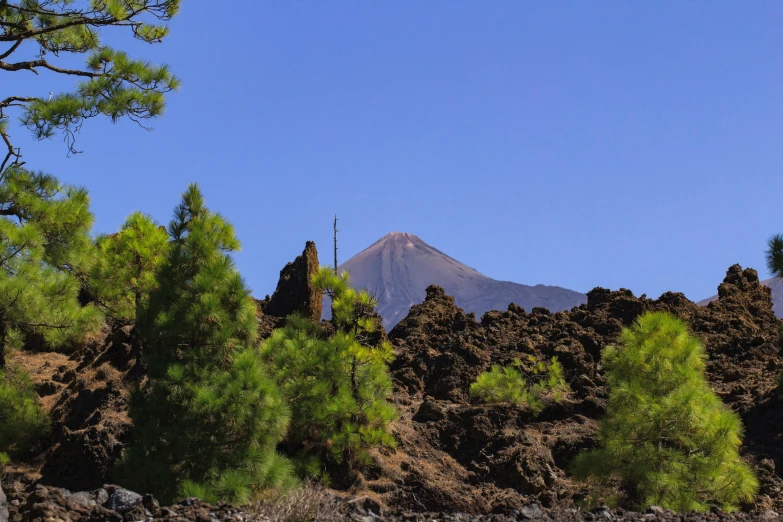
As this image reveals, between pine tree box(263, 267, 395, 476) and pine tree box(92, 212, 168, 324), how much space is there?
1.95m

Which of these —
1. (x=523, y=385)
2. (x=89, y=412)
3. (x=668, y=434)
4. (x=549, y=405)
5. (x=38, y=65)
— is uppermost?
(x=38, y=65)

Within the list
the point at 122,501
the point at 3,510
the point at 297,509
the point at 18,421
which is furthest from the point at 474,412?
the point at 3,510

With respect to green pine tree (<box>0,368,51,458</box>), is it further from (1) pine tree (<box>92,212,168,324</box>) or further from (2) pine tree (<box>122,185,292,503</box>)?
(2) pine tree (<box>122,185,292,503</box>)

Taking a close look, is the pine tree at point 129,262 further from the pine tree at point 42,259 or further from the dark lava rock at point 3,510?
the dark lava rock at point 3,510

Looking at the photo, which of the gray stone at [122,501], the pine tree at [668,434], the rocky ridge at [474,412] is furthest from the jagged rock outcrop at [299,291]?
the gray stone at [122,501]

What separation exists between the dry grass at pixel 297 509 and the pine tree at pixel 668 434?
3.11 meters

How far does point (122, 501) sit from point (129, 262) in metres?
4.77

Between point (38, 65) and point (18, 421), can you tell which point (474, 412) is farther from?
point (38, 65)

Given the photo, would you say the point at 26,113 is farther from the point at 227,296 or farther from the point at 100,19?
the point at 227,296

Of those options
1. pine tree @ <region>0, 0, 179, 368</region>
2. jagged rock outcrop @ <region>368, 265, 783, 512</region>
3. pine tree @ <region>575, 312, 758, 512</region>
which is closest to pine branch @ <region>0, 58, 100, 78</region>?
pine tree @ <region>0, 0, 179, 368</region>

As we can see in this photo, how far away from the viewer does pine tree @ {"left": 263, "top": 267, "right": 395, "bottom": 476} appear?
367 inches

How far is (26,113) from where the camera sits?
1155 cm

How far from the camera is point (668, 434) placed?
877 cm

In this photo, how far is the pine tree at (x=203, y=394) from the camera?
307 inches
